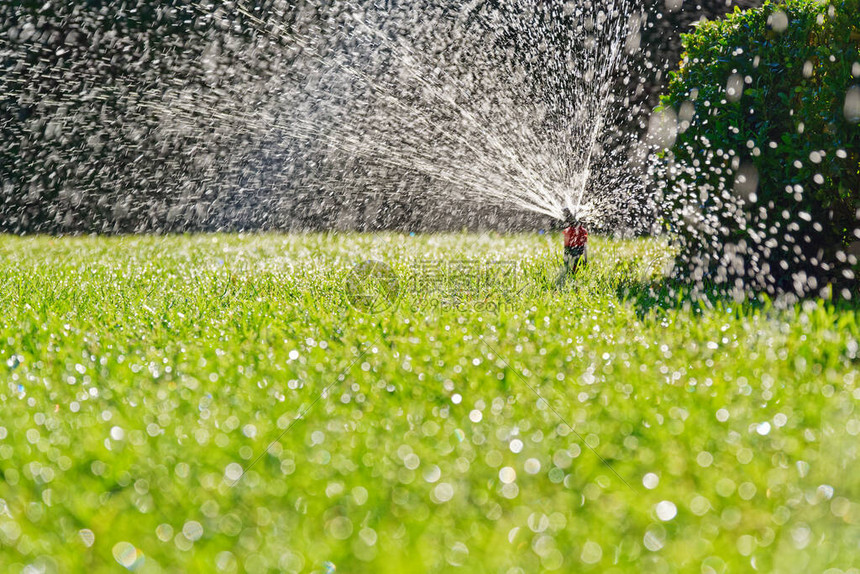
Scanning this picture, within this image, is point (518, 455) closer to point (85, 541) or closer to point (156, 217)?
point (85, 541)

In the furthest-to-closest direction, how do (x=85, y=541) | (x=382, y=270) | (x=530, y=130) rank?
(x=530, y=130) → (x=382, y=270) → (x=85, y=541)

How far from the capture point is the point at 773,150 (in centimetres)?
441

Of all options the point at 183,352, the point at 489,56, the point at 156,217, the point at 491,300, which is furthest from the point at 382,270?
the point at 156,217

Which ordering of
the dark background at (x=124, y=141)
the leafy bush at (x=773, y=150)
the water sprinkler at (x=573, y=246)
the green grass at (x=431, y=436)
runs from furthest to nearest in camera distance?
the dark background at (x=124, y=141)
the water sprinkler at (x=573, y=246)
the leafy bush at (x=773, y=150)
the green grass at (x=431, y=436)

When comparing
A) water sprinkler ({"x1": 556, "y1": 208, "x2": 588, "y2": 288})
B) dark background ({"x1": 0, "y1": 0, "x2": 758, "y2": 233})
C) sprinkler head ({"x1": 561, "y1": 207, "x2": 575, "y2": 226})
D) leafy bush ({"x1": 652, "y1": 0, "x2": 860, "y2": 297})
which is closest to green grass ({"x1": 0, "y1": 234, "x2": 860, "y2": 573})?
leafy bush ({"x1": 652, "y1": 0, "x2": 860, "y2": 297})

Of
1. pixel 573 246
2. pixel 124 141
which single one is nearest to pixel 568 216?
pixel 573 246

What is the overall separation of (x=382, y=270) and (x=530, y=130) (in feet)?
14.4

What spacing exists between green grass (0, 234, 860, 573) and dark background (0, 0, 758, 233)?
654 centimetres

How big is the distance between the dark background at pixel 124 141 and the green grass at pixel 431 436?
21.5 ft

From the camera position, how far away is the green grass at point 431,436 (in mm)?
1737

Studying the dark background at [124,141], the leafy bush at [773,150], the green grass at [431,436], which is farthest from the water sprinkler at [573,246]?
the dark background at [124,141]

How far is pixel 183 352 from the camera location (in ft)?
10.7

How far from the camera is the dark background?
33.8 feet

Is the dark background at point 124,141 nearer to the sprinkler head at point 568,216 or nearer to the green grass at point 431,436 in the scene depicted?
the sprinkler head at point 568,216
